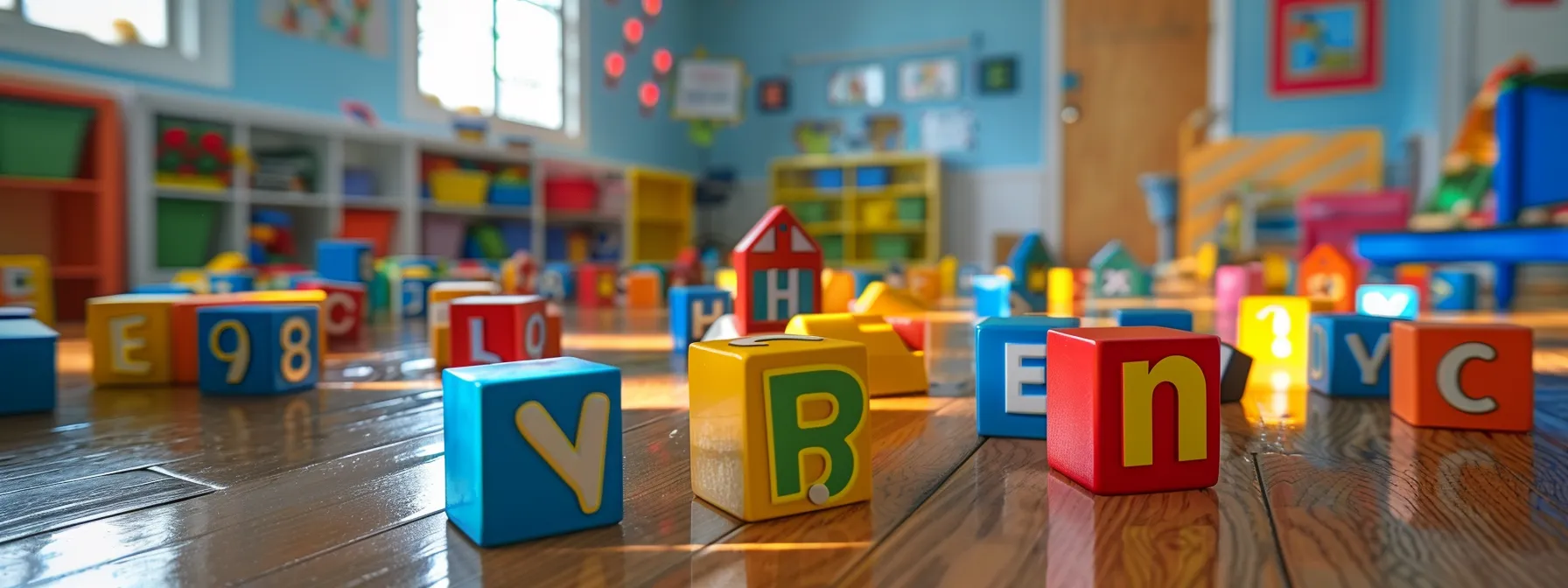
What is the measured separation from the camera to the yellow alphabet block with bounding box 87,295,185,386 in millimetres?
1494

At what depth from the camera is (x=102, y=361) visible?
1.50m

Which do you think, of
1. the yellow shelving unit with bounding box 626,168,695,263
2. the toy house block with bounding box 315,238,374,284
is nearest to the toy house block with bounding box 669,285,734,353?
the toy house block with bounding box 315,238,374,284

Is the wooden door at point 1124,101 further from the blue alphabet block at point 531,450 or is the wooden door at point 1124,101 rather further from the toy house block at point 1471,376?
the blue alphabet block at point 531,450

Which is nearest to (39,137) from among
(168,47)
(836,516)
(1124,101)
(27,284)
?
(27,284)

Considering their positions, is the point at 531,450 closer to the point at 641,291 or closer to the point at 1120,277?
the point at 641,291

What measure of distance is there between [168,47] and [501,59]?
2106 mm

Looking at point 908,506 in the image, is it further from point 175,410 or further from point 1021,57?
point 1021,57

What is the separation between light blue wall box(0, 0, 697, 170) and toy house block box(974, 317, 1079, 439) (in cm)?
402

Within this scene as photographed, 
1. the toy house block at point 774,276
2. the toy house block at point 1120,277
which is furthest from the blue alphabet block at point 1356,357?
the toy house block at point 1120,277

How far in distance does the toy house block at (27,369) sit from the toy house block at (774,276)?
3.19 feet

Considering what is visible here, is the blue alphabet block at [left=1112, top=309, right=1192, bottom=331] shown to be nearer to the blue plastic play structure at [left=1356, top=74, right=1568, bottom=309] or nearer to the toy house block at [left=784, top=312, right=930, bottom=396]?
the toy house block at [left=784, top=312, right=930, bottom=396]

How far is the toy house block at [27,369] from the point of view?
1.23 metres

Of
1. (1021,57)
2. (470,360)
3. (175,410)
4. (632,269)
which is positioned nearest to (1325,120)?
(1021,57)

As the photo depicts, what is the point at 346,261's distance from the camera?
3.26 metres
